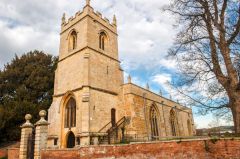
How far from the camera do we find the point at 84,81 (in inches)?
734

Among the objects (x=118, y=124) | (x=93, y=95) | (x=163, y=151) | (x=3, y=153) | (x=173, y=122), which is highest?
(x=93, y=95)

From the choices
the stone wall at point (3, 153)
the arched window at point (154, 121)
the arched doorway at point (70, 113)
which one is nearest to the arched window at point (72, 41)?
the arched doorway at point (70, 113)

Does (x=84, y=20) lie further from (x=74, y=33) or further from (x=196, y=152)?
(x=196, y=152)

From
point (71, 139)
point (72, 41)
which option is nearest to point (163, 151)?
point (71, 139)

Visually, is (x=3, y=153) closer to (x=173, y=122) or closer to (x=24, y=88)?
(x=24, y=88)

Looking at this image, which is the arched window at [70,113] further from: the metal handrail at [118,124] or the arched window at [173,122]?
the arched window at [173,122]

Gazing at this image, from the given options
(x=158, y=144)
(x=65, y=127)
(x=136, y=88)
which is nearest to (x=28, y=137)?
(x=65, y=127)

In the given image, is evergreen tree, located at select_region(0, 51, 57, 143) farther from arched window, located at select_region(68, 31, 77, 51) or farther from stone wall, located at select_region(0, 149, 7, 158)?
arched window, located at select_region(68, 31, 77, 51)

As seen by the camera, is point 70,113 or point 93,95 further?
point 70,113

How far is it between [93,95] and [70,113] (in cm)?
291

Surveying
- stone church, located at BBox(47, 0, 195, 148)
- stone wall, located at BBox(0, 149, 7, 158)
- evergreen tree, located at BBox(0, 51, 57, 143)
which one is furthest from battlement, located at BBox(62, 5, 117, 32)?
stone wall, located at BBox(0, 149, 7, 158)

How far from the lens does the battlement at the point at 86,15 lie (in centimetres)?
2159

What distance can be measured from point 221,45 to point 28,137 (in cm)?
1199

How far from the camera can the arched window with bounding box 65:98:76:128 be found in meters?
19.1
